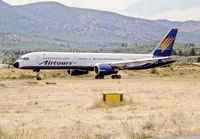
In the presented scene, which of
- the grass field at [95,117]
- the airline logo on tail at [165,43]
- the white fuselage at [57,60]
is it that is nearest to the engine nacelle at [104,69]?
the white fuselage at [57,60]

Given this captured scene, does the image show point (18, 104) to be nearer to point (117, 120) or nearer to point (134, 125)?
point (117, 120)

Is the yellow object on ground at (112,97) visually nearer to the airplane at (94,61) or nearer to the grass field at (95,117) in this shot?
the grass field at (95,117)

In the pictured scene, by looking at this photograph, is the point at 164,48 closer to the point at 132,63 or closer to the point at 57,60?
the point at 132,63

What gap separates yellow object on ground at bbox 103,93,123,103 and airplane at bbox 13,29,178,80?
28.1 metres

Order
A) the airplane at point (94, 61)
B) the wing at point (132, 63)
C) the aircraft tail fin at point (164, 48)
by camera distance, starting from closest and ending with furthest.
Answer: the airplane at point (94, 61) → the wing at point (132, 63) → the aircraft tail fin at point (164, 48)

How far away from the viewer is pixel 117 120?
18.8 meters

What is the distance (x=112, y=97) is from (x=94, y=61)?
31.1 m

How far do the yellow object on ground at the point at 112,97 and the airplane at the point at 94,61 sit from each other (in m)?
28.1

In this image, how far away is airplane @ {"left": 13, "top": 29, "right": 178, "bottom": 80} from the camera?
52.0 metres

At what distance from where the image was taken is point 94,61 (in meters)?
56.0

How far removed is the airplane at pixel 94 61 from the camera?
A: 171 ft

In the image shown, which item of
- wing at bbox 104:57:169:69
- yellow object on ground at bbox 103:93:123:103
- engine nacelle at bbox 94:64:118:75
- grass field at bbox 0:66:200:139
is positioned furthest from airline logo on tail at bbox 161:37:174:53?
yellow object on ground at bbox 103:93:123:103

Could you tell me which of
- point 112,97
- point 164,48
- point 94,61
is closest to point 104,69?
point 94,61

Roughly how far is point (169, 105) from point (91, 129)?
9268 millimetres
